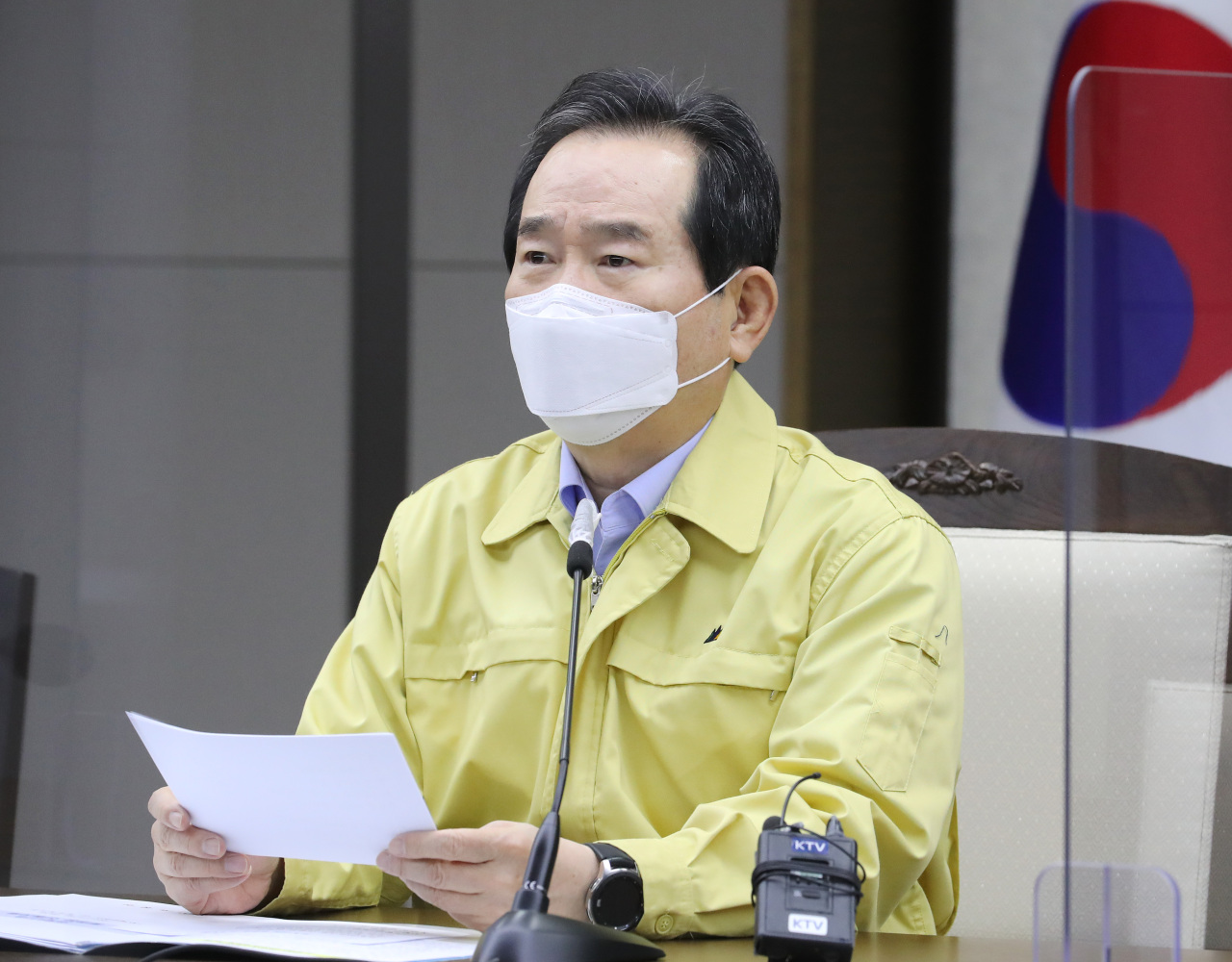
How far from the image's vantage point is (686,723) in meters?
1.27

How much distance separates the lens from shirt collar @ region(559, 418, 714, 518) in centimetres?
139

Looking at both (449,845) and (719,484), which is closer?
(449,845)

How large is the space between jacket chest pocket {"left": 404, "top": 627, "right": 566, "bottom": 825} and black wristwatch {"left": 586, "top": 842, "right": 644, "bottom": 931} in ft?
0.91

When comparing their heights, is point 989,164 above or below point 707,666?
above

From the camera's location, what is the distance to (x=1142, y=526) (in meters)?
0.79

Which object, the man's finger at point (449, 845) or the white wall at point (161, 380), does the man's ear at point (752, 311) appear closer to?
the man's finger at point (449, 845)

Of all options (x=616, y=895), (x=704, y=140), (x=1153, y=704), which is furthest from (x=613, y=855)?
(x=704, y=140)

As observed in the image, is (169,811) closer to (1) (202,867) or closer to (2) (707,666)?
(1) (202,867)

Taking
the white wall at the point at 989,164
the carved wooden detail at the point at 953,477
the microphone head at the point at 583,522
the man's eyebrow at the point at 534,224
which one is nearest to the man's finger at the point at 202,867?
the microphone head at the point at 583,522

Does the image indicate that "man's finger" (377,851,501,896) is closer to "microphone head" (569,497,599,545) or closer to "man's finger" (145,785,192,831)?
"man's finger" (145,785,192,831)

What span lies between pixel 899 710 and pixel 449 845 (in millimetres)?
409

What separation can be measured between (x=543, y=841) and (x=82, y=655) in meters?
2.34

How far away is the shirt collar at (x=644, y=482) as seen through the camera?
4.56 feet

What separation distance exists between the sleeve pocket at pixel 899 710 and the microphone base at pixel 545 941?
337 millimetres
